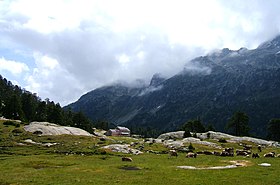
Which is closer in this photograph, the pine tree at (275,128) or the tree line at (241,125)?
the pine tree at (275,128)

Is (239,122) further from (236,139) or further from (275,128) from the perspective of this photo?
(236,139)

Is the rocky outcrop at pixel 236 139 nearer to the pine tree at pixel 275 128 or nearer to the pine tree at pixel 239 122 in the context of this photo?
the pine tree at pixel 275 128

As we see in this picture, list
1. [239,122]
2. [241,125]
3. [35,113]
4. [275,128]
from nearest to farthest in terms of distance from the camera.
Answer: [275,128], [239,122], [241,125], [35,113]

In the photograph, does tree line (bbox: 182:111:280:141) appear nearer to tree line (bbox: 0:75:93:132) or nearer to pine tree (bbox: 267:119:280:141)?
pine tree (bbox: 267:119:280:141)

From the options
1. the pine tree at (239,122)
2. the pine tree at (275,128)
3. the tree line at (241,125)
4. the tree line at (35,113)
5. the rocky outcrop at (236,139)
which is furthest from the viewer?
the pine tree at (239,122)

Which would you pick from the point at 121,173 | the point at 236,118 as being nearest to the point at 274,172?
the point at 121,173

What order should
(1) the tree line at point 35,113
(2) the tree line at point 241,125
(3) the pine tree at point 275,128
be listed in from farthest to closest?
(2) the tree line at point 241,125, (3) the pine tree at point 275,128, (1) the tree line at point 35,113

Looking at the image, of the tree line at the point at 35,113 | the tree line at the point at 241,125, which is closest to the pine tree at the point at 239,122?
the tree line at the point at 241,125

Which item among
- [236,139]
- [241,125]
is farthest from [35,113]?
[241,125]

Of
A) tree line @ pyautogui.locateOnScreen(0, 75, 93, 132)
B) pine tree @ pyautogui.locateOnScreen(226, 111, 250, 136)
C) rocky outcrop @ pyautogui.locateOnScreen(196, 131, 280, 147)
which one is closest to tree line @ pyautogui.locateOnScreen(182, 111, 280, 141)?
pine tree @ pyautogui.locateOnScreen(226, 111, 250, 136)

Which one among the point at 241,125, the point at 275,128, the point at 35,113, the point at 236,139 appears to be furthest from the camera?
the point at 35,113

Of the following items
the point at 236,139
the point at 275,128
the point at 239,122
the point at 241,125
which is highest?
the point at 239,122

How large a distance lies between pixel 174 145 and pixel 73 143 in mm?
30024

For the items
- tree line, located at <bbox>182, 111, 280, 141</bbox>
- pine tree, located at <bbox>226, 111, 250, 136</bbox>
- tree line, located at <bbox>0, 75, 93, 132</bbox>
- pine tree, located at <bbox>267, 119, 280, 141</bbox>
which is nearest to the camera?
tree line, located at <bbox>0, 75, 93, 132</bbox>
